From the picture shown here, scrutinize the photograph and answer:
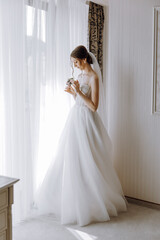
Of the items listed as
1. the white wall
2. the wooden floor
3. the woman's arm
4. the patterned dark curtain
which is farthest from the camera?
the patterned dark curtain

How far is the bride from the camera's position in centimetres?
296

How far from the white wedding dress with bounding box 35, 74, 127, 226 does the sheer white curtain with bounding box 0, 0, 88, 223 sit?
7.2 inches

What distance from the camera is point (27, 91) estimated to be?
9.94 ft

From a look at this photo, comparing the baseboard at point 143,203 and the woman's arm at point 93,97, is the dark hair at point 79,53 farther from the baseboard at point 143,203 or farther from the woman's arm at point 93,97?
the baseboard at point 143,203

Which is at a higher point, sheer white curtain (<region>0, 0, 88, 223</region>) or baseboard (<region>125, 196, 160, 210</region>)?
sheer white curtain (<region>0, 0, 88, 223</region>)

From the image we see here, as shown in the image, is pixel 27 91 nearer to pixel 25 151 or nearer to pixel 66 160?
pixel 25 151

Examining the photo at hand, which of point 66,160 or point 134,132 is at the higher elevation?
point 134,132

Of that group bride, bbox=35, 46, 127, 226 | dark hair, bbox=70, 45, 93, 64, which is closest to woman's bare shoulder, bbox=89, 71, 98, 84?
bride, bbox=35, 46, 127, 226

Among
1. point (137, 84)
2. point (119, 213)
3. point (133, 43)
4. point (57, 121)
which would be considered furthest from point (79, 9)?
point (119, 213)

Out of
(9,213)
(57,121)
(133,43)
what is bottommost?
(9,213)

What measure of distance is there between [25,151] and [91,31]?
171cm

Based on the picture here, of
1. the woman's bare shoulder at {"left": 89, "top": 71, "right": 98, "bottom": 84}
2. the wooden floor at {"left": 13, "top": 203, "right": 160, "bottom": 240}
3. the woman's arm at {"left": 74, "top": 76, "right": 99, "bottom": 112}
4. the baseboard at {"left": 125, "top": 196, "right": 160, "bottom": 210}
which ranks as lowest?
the wooden floor at {"left": 13, "top": 203, "right": 160, "bottom": 240}

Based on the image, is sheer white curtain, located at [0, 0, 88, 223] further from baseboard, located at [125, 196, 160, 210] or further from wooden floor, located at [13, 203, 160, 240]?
baseboard, located at [125, 196, 160, 210]

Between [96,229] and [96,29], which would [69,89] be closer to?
[96,29]
